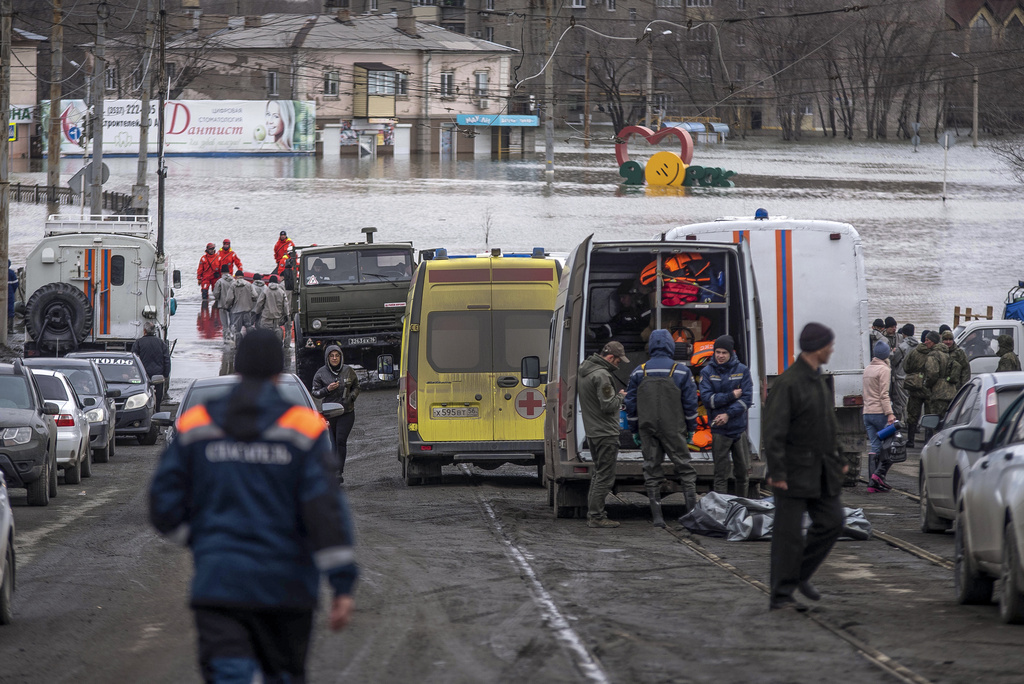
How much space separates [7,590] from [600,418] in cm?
537

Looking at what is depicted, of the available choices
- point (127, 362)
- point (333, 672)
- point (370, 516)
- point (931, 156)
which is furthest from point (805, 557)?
point (931, 156)

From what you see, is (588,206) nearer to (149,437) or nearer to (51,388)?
(149,437)

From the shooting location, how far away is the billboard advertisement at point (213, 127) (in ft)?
273

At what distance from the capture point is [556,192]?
218ft

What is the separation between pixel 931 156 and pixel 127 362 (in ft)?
219

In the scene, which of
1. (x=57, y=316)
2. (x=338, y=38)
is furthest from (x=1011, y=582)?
(x=338, y=38)

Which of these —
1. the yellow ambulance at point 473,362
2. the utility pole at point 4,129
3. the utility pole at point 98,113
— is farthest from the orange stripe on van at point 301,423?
the utility pole at point 98,113

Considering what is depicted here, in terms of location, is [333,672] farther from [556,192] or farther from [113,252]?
[556,192]

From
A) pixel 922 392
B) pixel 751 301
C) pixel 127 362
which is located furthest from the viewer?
pixel 127 362

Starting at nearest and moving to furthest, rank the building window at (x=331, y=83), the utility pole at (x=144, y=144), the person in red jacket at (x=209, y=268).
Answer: the utility pole at (x=144, y=144)
the person in red jacket at (x=209, y=268)
the building window at (x=331, y=83)

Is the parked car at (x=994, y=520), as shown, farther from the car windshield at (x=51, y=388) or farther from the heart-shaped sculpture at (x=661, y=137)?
the heart-shaped sculpture at (x=661, y=137)

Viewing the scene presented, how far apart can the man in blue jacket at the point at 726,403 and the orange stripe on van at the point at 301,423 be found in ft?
25.9

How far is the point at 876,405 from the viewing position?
15.8m

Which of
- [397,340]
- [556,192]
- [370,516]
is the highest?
[556,192]
